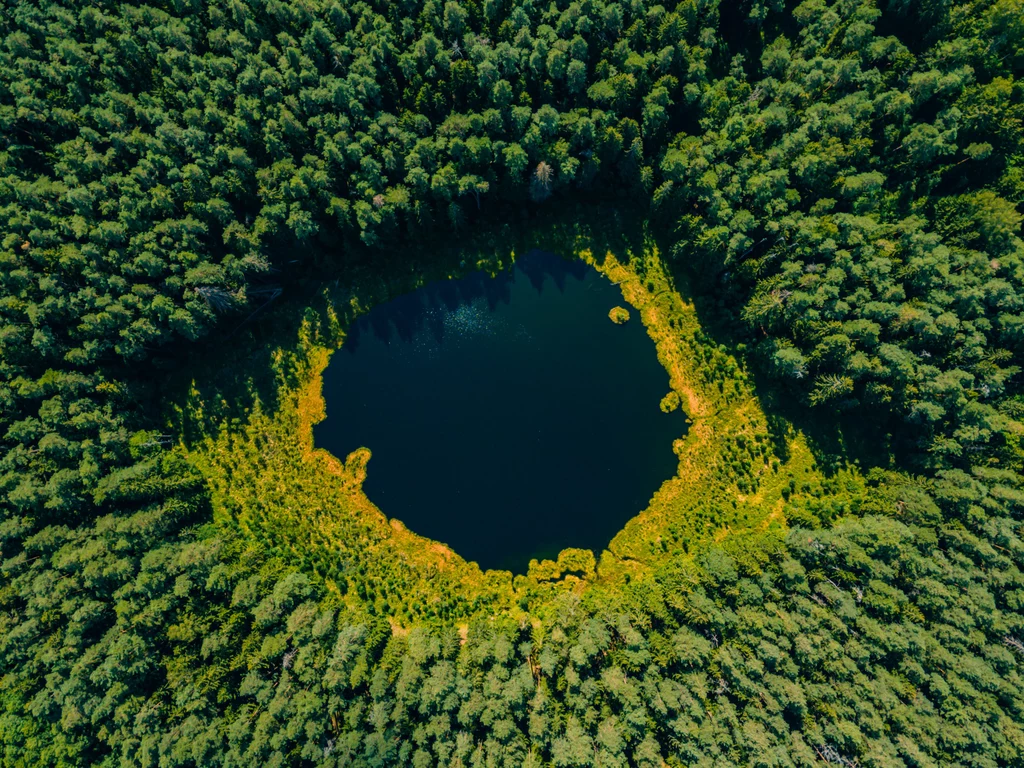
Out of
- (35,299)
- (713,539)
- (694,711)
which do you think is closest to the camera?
(694,711)

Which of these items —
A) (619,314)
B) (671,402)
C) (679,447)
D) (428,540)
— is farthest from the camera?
(619,314)

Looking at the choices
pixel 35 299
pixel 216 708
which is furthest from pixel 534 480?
pixel 35 299

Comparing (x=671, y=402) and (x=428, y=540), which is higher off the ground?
(x=671, y=402)

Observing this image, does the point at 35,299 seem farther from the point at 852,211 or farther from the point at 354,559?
the point at 852,211

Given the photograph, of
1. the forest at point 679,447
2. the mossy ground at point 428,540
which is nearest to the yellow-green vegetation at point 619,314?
the mossy ground at point 428,540

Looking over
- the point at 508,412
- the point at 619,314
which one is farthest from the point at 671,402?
the point at 508,412

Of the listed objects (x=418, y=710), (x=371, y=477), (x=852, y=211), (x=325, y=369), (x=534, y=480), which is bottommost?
(x=418, y=710)

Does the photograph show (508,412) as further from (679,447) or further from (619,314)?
(679,447)
